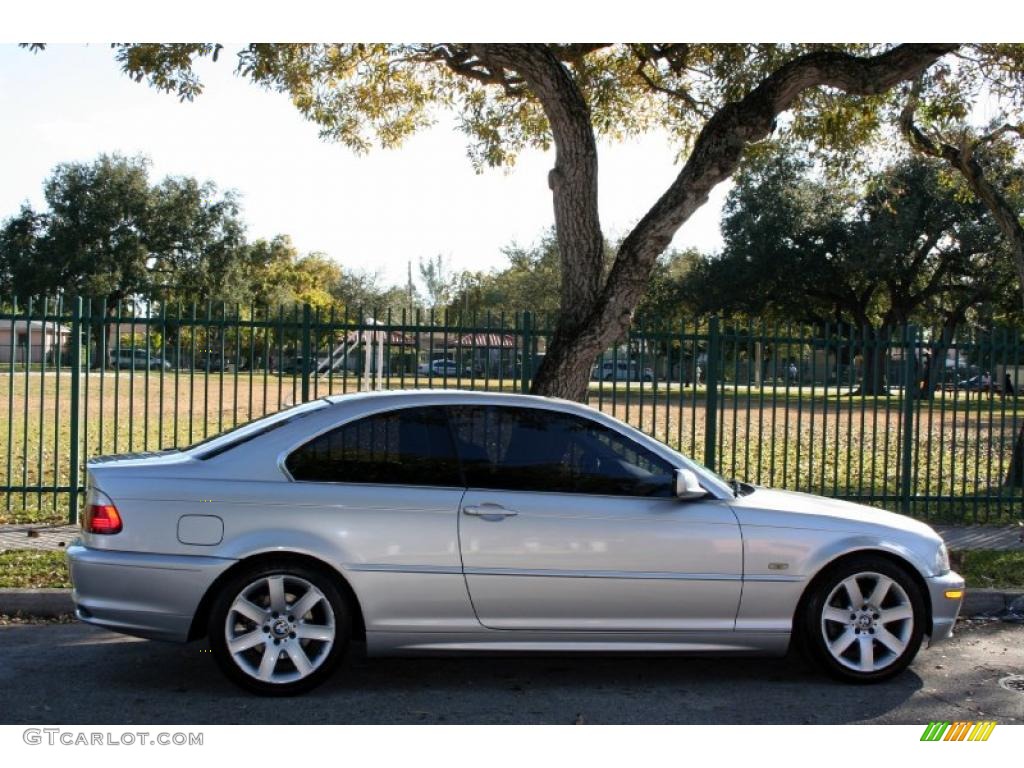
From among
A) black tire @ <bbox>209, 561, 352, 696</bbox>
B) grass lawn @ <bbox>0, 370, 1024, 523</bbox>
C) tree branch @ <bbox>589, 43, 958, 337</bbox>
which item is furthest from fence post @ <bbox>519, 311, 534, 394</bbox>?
black tire @ <bbox>209, 561, 352, 696</bbox>

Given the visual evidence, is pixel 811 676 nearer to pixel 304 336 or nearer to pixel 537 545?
pixel 537 545

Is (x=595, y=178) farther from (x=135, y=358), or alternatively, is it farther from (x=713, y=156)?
(x=135, y=358)

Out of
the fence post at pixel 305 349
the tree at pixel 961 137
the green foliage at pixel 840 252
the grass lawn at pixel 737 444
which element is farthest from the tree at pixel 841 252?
the fence post at pixel 305 349

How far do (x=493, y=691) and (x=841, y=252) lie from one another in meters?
35.9

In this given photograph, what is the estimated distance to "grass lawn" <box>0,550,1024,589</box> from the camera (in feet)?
24.4

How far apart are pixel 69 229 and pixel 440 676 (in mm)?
46859

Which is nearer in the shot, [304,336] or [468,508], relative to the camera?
[468,508]

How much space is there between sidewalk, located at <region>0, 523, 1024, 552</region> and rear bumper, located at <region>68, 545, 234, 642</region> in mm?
3909

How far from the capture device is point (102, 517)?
516 cm

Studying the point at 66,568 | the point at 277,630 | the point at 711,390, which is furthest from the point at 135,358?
the point at 277,630

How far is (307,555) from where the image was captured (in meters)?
5.17

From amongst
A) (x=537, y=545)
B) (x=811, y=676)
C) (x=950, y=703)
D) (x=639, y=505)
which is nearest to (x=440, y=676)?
(x=537, y=545)

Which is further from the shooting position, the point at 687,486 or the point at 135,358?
the point at 135,358
